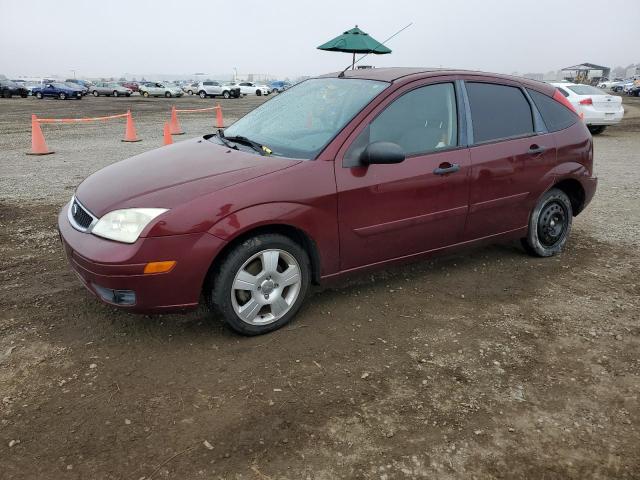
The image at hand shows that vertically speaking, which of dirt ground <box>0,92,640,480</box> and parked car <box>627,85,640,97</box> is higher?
dirt ground <box>0,92,640,480</box>

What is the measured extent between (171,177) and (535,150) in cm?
295

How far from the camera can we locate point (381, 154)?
326cm

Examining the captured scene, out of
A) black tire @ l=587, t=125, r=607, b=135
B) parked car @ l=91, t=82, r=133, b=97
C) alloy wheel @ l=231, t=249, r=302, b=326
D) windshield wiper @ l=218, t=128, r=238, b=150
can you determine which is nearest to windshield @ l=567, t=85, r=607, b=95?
black tire @ l=587, t=125, r=607, b=135

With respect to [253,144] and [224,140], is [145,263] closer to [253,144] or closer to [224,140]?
[253,144]

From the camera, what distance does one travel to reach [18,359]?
9.80ft

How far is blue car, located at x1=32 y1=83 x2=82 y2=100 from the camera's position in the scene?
36.8 metres

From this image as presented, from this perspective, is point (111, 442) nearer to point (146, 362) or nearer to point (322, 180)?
point (146, 362)

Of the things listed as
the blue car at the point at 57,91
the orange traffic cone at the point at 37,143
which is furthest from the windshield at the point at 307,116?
the blue car at the point at 57,91

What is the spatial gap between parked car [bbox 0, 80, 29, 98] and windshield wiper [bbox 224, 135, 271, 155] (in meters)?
41.4

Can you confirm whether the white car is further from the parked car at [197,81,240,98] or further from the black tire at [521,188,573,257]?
the parked car at [197,81,240,98]

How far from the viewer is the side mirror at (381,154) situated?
327 cm

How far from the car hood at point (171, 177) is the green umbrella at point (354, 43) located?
10.8 metres

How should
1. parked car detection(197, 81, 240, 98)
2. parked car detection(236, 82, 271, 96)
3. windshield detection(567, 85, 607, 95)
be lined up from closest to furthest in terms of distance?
windshield detection(567, 85, 607, 95), parked car detection(197, 81, 240, 98), parked car detection(236, 82, 271, 96)

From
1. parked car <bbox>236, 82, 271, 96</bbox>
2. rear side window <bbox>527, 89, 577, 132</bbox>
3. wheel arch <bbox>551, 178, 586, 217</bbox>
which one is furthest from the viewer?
parked car <bbox>236, 82, 271, 96</bbox>
